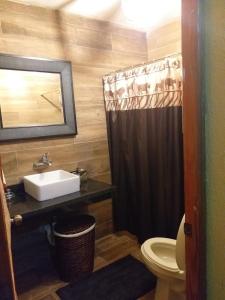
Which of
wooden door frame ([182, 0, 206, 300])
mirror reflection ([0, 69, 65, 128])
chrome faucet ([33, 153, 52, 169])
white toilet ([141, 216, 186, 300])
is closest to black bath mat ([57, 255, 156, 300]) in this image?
white toilet ([141, 216, 186, 300])

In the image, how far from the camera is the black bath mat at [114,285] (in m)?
1.83

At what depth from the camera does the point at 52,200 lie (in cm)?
185

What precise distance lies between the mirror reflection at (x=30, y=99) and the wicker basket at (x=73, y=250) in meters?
0.99

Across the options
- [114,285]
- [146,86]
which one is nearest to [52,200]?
[114,285]

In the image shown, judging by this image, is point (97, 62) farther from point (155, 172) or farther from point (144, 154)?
point (155, 172)

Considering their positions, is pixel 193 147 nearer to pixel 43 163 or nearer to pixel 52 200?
pixel 52 200

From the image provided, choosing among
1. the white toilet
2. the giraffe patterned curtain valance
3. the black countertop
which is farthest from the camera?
the giraffe patterned curtain valance

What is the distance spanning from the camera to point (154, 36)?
283 cm

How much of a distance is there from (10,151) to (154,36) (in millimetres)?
2091

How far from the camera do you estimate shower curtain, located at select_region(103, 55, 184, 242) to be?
2055 mm

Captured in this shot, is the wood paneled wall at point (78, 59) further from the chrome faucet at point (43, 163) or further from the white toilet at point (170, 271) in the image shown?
the white toilet at point (170, 271)

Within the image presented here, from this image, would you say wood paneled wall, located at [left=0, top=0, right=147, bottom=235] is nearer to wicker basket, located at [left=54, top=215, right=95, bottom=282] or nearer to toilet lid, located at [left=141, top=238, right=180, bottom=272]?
wicker basket, located at [left=54, top=215, right=95, bottom=282]

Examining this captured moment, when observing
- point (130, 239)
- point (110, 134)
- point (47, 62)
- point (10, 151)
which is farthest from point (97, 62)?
point (130, 239)

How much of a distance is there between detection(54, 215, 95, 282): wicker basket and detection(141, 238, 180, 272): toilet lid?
558 millimetres
